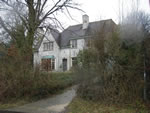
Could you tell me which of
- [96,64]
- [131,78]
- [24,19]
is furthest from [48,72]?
[24,19]

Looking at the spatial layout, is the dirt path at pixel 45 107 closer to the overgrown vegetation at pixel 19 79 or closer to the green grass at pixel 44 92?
the green grass at pixel 44 92

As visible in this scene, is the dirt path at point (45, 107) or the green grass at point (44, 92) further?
the green grass at point (44, 92)

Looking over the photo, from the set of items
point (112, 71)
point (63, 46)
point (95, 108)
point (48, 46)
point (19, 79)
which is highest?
point (48, 46)

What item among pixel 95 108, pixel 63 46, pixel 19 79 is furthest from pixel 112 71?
pixel 63 46

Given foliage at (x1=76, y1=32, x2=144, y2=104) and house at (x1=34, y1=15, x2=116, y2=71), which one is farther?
house at (x1=34, y1=15, x2=116, y2=71)

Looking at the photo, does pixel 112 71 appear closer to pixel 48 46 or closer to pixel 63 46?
pixel 63 46

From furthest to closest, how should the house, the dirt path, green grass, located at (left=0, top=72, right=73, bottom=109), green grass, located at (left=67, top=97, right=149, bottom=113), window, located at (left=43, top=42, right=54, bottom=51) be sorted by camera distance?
window, located at (left=43, top=42, right=54, bottom=51), the house, green grass, located at (left=0, top=72, right=73, bottom=109), the dirt path, green grass, located at (left=67, top=97, right=149, bottom=113)

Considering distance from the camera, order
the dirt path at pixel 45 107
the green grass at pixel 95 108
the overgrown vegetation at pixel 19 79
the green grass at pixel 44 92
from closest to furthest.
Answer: the green grass at pixel 95 108
the dirt path at pixel 45 107
the green grass at pixel 44 92
the overgrown vegetation at pixel 19 79

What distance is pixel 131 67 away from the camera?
235 inches

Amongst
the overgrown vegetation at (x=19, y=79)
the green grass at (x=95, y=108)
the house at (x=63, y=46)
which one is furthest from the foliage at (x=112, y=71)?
the house at (x=63, y=46)

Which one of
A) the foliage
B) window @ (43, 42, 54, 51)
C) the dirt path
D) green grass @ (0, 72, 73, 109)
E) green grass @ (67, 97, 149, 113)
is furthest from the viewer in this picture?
window @ (43, 42, 54, 51)

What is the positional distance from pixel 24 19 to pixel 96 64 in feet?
33.0

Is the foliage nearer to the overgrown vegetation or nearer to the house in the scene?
the overgrown vegetation

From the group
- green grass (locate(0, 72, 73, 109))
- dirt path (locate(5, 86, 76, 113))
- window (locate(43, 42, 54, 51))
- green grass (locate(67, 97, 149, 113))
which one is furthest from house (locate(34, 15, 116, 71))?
green grass (locate(67, 97, 149, 113))
